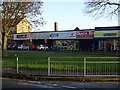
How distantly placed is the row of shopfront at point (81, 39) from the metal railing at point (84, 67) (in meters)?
28.7

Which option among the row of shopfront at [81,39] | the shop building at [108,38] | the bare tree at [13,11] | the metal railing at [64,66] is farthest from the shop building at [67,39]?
the metal railing at [64,66]

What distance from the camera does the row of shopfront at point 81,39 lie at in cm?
4106

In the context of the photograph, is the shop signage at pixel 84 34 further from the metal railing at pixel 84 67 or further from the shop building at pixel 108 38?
the metal railing at pixel 84 67

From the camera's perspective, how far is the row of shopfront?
41062mm

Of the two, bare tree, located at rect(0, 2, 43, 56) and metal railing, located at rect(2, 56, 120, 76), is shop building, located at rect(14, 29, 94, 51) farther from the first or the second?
metal railing, located at rect(2, 56, 120, 76)

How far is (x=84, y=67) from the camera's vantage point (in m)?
11.0

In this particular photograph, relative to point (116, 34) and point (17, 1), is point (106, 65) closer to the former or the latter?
point (17, 1)

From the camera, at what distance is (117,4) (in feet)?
54.4

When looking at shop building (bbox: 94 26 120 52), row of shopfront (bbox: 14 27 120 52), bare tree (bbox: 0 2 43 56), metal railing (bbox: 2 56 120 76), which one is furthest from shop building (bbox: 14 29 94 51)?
metal railing (bbox: 2 56 120 76)

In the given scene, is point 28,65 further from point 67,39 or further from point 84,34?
point 67,39

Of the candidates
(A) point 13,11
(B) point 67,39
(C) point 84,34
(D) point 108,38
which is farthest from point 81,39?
(A) point 13,11

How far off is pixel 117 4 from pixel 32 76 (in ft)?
31.8

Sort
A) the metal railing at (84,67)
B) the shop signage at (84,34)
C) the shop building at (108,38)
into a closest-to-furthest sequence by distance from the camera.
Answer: the metal railing at (84,67) → the shop building at (108,38) → the shop signage at (84,34)

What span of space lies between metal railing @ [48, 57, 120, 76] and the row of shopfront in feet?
94.0
